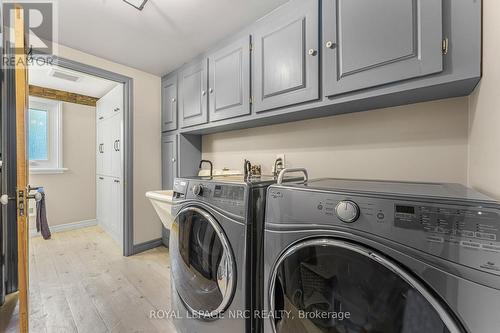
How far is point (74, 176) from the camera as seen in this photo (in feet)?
11.6

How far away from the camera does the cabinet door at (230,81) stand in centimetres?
163

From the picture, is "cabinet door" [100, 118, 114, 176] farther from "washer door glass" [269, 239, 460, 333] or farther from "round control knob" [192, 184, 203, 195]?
"washer door glass" [269, 239, 460, 333]

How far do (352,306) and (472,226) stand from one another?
41 centimetres

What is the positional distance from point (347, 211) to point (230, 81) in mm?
1421

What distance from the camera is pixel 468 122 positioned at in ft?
3.56

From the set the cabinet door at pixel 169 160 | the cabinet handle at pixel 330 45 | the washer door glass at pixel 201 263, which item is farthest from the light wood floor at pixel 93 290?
the cabinet handle at pixel 330 45

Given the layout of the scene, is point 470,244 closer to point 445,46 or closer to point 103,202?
point 445,46

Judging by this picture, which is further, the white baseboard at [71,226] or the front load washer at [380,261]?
the white baseboard at [71,226]

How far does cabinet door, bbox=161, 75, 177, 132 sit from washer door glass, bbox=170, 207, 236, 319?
145 centimetres

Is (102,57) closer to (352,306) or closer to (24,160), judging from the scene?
(24,160)

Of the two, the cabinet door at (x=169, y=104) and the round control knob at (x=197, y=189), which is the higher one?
the cabinet door at (x=169, y=104)

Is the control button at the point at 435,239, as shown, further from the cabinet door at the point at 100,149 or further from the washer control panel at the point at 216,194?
the cabinet door at the point at 100,149

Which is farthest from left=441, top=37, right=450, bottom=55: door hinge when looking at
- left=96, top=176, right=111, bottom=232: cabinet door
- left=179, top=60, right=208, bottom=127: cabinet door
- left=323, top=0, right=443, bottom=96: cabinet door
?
left=96, top=176, right=111, bottom=232: cabinet door

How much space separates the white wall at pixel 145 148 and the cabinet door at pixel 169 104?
0.31 ft
